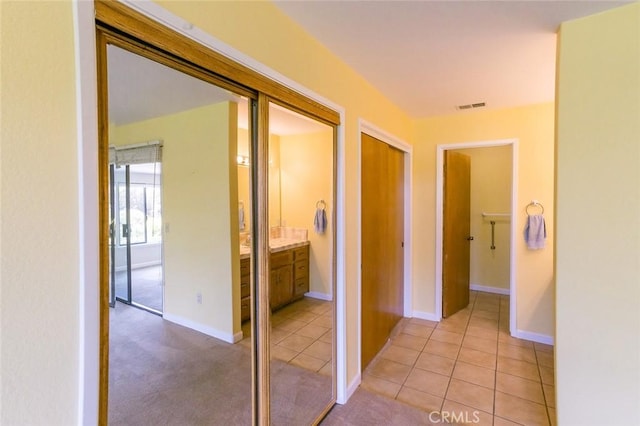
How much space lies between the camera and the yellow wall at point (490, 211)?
183 inches

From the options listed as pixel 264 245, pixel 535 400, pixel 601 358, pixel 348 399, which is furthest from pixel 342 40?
pixel 535 400

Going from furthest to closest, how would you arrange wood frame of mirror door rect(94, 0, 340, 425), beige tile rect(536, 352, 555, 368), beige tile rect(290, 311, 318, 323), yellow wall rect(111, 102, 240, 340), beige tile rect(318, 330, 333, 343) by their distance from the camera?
beige tile rect(536, 352, 555, 368) → beige tile rect(318, 330, 333, 343) → beige tile rect(290, 311, 318, 323) → yellow wall rect(111, 102, 240, 340) → wood frame of mirror door rect(94, 0, 340, 425)

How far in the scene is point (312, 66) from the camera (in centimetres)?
184

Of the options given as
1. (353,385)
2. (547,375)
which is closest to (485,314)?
(547,375)

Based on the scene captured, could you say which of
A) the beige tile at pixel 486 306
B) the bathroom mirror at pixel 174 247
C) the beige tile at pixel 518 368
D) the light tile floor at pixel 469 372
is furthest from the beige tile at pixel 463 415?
the beige tile at pixel 486 306

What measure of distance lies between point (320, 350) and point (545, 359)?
7.18ft

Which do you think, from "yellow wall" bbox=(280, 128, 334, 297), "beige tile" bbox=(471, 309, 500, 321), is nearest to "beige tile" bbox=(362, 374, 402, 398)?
"yellow wall" bbox=(280, 128, 334, 297)

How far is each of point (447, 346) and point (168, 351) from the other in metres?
2.65

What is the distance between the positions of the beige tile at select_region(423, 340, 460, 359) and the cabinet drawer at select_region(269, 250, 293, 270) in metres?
1.90

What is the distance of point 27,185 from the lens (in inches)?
29.5

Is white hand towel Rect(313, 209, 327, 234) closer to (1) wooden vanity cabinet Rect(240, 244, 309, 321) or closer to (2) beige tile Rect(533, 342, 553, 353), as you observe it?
(1) wooden vanity cabinet Rect(240, 244, 309, 321)

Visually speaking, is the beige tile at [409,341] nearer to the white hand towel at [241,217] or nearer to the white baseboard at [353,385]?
the white baseboard at [353,385]

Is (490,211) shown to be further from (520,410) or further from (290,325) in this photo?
(290,325)

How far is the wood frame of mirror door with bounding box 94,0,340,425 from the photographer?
903mm
